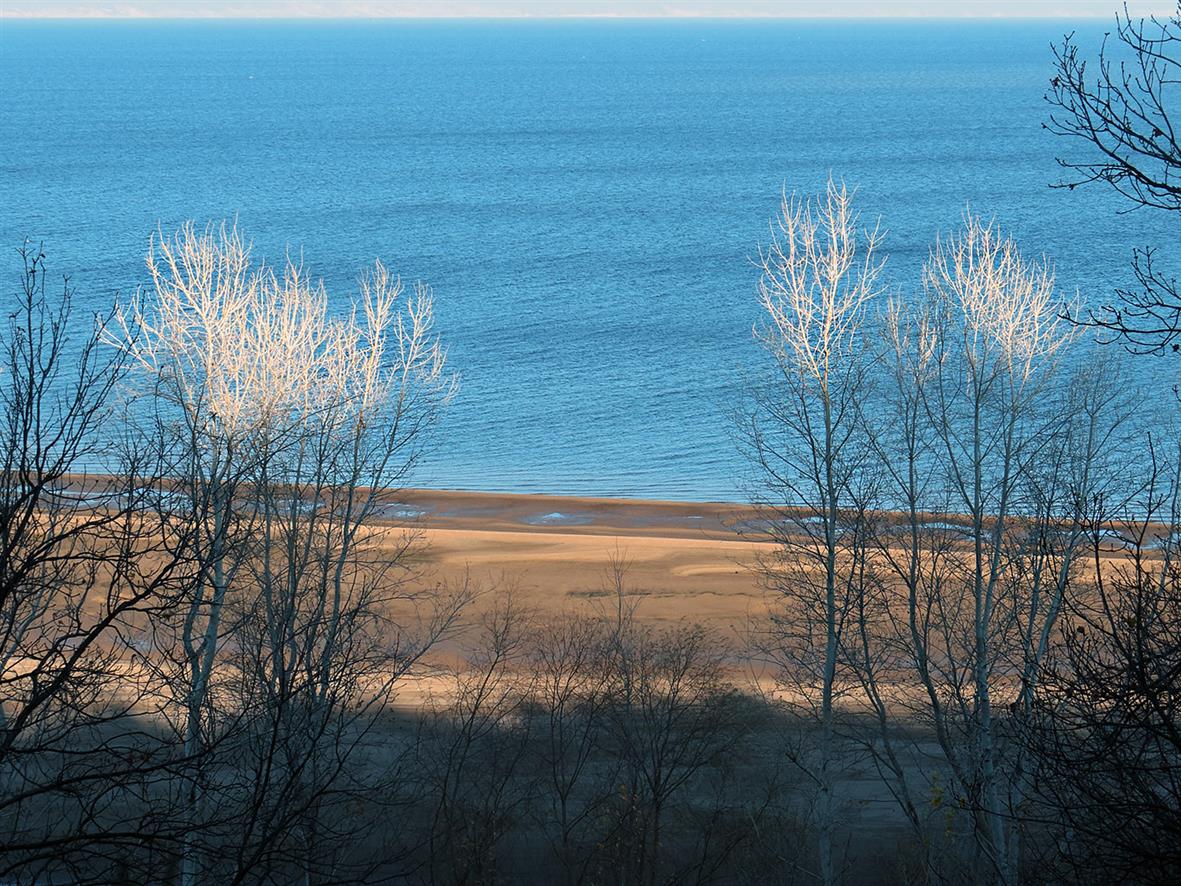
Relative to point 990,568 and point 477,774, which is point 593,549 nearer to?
point 477,774

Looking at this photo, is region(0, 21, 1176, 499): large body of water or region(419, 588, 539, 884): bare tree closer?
region(419, 588, 539, 884): bare tree

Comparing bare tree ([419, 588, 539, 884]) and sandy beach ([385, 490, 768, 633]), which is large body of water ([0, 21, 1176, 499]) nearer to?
sandy beach ([385, 490, 768, 633])

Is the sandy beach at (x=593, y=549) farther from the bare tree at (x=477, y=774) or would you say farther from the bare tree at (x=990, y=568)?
the bare tree at (x=990, y=568)

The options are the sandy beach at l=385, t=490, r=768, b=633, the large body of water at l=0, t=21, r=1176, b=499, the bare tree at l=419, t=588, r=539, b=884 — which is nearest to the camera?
the bare tree at l=419, t=588, r=539, b=884

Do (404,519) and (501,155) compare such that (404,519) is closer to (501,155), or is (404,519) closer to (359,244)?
(359,244)

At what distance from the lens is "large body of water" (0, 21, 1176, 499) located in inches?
2067

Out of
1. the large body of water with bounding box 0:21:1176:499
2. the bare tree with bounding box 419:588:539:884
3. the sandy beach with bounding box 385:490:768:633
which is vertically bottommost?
the bare tree with bounding box 419:588:539:884

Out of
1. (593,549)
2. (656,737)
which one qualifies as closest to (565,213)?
(593,549)

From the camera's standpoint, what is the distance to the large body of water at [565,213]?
172 feet

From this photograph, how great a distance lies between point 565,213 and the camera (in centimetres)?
9075

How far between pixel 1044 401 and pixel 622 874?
29.7 m

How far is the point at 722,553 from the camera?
37.5 meters

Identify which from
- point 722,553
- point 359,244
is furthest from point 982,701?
point 359,244

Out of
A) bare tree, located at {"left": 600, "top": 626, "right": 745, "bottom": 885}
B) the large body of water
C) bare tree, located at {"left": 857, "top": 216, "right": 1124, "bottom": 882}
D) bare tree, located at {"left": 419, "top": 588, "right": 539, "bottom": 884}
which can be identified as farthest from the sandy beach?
bare tree, located at {"left": 857, "top": 216, "right": 1124, "bottom": 882}
